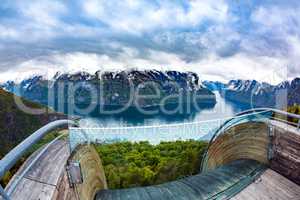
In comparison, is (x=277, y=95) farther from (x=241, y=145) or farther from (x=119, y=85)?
(x=119, y=85)

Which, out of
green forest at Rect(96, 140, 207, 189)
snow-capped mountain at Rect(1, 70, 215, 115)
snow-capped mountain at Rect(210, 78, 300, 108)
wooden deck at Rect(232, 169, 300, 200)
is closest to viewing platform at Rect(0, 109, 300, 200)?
wooden deck at Rect(232, 169, 300, 200)

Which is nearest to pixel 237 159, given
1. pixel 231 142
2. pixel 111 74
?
pixel 231 142

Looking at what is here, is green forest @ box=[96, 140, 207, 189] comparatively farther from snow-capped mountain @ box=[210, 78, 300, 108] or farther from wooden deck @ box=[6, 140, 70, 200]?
wooden deck @ box=[6, 140, 70, 200]

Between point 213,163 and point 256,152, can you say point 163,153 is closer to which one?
point 213,163

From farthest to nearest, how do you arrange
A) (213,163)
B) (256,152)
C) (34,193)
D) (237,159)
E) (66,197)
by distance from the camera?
(213,163) < (237,159) < (256,152) < (66,197) < (34,193)

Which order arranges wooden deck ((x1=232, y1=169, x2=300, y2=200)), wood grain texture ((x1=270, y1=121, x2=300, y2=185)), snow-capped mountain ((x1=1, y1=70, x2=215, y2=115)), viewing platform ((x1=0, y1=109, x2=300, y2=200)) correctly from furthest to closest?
1. snow-capped mountain ((x1=1, y1=70, x2=215, y2=115))
2. wood grain texture ((x1=270, y1=121, x2=300, y2=185))
3. wooden deck ((x1=232, y1=169, x2=300, y2=200))
4. viewing platform ((x1=0, y1=109, x2=300, y2=200))

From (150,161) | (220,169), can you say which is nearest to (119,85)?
(150,161)
